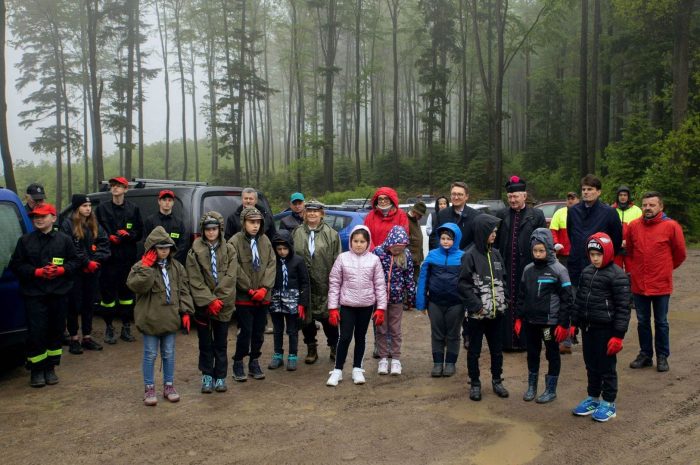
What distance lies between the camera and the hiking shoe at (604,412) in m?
4.76

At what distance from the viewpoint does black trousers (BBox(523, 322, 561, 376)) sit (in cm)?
532

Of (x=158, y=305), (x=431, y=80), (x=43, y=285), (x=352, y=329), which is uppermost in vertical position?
(x=431, y=80)

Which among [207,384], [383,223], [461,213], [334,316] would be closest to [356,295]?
[334,316]

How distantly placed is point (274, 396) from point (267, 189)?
34.5m

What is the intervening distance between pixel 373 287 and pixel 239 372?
1.75 metres

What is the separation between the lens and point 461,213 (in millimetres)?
6980

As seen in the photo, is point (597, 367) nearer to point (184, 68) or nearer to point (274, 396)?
point (274, 396)

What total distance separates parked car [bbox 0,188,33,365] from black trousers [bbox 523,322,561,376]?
5384 mm

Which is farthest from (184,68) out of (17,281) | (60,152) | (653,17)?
(17,281)

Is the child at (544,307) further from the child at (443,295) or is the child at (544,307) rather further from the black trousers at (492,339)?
the child at (443,295)

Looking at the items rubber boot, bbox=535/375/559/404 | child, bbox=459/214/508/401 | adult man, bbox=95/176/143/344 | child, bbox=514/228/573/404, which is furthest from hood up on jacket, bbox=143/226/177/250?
rubber boot, bbox=535/375/559/404

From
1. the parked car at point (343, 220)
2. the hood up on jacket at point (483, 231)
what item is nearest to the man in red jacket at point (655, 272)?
the hood up on jacket at point (483, 231)

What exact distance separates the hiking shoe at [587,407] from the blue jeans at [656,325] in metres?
1.76

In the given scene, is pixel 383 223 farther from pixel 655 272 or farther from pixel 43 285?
pixel 43 285
